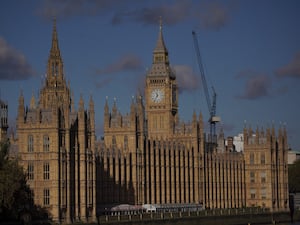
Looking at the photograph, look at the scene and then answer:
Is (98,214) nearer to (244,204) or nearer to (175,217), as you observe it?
(175,217)

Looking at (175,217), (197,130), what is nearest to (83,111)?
(175,217)

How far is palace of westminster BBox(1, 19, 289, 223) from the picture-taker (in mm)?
122750

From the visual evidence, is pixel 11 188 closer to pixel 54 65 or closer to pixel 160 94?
pixel 54 65

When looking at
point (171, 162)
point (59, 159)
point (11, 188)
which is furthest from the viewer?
point (171, 162)

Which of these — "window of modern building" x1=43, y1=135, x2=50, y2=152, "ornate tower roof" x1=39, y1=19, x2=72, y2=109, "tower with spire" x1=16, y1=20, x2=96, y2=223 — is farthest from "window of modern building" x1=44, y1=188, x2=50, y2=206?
A: "ornate tower roof" x1=39, y1=19, x2=72, y2=109

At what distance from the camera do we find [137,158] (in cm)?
15375

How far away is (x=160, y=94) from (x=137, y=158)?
43330 mm

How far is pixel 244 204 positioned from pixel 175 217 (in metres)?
46.7

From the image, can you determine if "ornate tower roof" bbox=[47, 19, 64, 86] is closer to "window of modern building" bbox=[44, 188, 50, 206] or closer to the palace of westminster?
the palace of westminster

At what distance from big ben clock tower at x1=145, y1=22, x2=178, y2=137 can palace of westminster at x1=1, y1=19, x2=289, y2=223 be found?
0.19 meters

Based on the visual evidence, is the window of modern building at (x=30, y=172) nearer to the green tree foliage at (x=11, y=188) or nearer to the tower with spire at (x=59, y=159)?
the tower with spire at (x=59, y=159)

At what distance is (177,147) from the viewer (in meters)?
170

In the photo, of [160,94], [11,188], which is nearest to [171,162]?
[160,94]

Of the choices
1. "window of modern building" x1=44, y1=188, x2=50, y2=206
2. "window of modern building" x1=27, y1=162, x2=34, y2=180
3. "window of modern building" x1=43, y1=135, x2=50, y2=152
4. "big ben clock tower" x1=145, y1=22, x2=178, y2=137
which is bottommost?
"window of modern building" x1=44, y1=188, x2=50, y2=206
